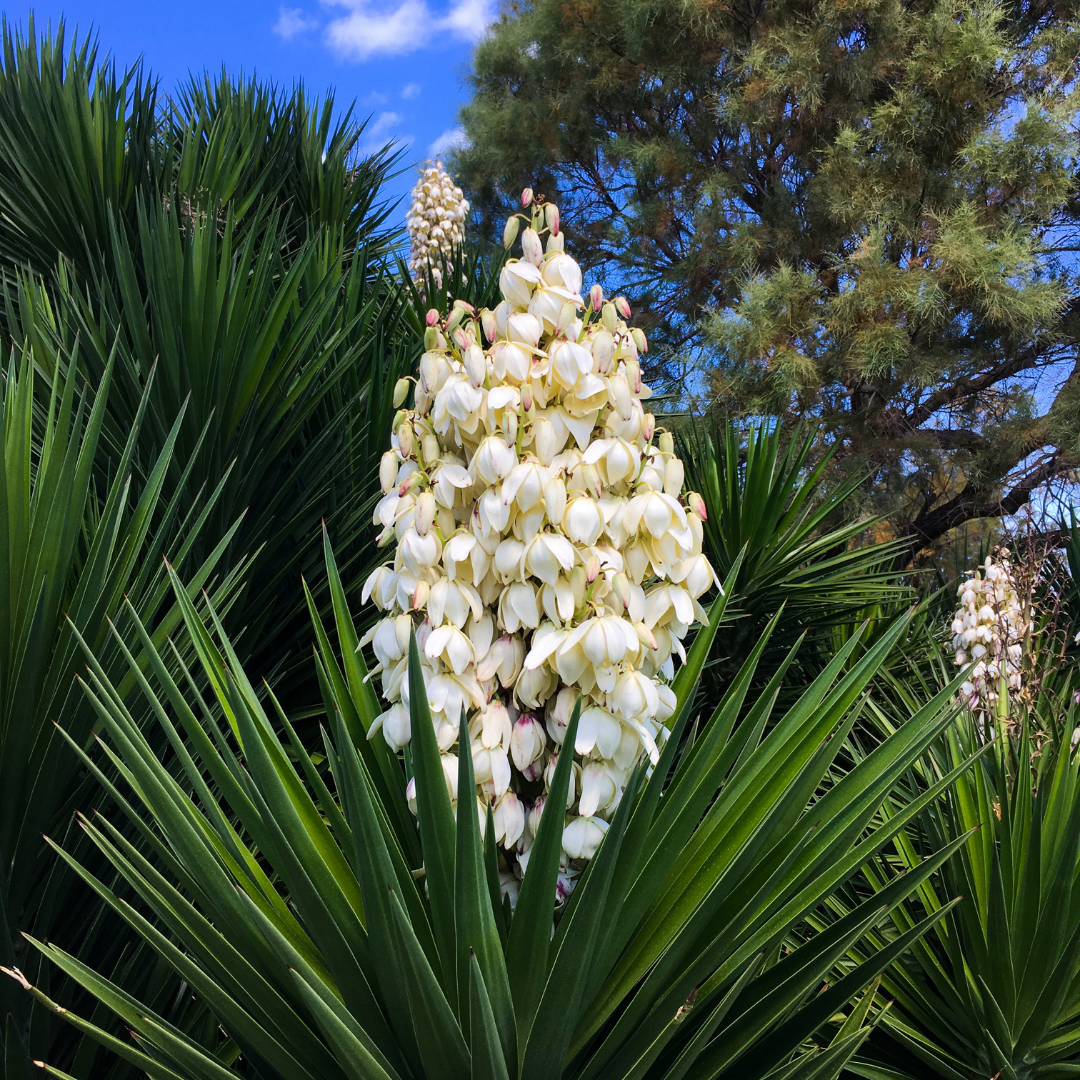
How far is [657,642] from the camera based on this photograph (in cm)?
91

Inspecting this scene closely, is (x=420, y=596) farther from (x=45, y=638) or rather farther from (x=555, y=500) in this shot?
(x=45, y=638)

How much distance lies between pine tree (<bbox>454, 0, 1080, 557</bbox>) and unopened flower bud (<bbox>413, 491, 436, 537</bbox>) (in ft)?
17.4

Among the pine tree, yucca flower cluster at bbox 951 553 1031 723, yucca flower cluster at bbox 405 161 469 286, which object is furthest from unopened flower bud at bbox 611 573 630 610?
the pine tree

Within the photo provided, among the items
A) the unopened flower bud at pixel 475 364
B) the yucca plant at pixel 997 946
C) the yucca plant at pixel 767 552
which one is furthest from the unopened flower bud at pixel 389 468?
the yucca plant at pixel 767 552

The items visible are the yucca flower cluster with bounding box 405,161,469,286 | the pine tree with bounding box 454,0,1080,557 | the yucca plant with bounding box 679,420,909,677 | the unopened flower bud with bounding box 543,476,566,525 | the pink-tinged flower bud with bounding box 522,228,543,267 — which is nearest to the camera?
the unopened flower bud with bounding box 543,476,566,525

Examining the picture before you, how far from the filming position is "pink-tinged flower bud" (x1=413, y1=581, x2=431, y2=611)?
827 mm

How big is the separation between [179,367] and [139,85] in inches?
82.2

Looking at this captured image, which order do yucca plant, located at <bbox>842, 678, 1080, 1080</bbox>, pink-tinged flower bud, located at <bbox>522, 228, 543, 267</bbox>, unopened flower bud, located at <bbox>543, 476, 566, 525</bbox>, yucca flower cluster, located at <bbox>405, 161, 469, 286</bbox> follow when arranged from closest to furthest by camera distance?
unopened flower bud, located at <bbox>543, 476, 566, 525</bbox>
pink-tinged flower bud, located at <bbox>522, 228, 543, 267</bbox>
yucca plant, located at <bbox>842, 678, 1080, 1080</bbox>
yucca flower cluster, located at <bbox>405, 161, 469, 286</bbox>

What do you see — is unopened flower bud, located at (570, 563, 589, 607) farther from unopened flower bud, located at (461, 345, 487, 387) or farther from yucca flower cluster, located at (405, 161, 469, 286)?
yucca flower cluster, located at (405, 161, 469, 286)

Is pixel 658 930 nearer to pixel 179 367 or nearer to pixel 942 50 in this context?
pixel 179 367

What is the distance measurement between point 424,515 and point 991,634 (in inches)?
69.5

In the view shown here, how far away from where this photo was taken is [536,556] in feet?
2.68

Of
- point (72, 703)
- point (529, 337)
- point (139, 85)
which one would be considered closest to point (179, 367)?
point (72, 703)

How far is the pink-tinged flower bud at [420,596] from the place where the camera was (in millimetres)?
827
